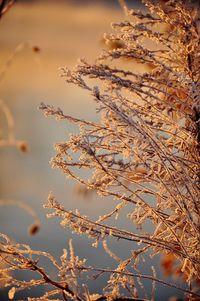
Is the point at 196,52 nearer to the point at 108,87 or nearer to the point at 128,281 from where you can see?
the point at 108,87

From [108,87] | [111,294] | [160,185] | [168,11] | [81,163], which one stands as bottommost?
[111,294]

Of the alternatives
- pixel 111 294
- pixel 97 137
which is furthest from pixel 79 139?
pixel 111 294

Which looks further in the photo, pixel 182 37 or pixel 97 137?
pixel 182 37

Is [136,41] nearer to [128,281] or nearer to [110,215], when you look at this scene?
[110,215]

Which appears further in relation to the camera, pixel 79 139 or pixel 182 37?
pixel 182 37

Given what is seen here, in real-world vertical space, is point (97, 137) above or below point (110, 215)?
above

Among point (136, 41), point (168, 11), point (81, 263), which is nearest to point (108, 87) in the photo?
point (136, 41)

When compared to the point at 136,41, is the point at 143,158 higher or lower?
lower

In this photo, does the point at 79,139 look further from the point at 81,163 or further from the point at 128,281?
the point at 128,281
